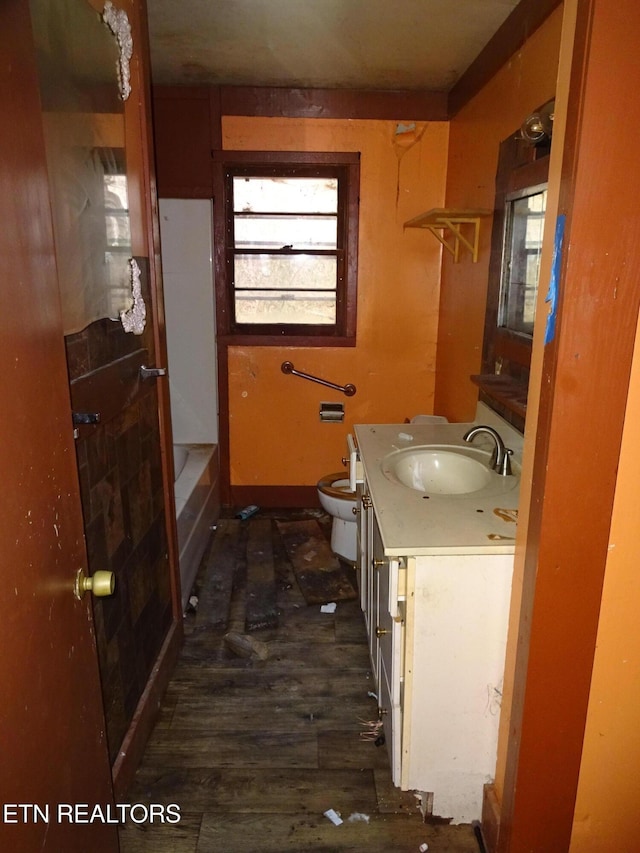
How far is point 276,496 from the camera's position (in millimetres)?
3674

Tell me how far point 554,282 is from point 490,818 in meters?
1.31

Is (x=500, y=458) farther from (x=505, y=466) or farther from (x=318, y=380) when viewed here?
(x=318, y=380)

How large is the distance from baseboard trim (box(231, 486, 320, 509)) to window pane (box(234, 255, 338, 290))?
1.21m

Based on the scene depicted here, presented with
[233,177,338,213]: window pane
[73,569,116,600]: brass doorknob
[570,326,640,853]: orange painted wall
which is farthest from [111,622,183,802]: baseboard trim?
[233,177,338,213]: window pane

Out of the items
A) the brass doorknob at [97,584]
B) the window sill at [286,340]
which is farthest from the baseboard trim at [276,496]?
the brass doorknob at [97,584]

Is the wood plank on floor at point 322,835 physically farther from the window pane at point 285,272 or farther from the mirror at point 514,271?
the window pane at point 285,272

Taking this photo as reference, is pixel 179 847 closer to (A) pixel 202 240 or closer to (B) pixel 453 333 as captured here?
(B) pixel 453 333

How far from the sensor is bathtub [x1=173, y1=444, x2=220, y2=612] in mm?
2633

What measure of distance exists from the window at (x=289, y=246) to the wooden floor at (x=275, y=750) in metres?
1.60

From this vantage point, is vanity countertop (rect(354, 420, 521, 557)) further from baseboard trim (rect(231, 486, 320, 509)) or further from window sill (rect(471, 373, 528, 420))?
baseboard trim (rect(231, 486, 320, 509))

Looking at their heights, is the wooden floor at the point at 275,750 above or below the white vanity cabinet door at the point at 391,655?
below

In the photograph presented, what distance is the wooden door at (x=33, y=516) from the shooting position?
2.43ft

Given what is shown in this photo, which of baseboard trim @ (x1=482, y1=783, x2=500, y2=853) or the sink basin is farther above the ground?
the sink basin

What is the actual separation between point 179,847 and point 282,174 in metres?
3.04
